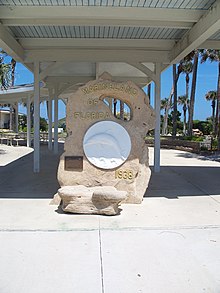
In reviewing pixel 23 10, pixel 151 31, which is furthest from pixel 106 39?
pixel 23 10

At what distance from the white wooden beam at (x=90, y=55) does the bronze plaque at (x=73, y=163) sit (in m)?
4.85

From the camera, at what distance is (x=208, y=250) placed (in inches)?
148

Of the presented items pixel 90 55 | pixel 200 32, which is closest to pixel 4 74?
pixel 90 55

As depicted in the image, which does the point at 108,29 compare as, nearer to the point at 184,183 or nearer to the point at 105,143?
the point at 105,143

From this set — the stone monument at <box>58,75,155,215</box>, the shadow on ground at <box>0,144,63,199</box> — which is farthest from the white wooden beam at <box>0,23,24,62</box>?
the shadow on ground at <box>0,144,63,199</box>

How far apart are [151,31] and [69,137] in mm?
4255

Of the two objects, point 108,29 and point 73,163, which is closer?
point 73,163

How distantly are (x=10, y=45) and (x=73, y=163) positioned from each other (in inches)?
169

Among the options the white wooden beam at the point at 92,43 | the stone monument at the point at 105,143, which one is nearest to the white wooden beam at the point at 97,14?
the stone monument at the point at 105,143

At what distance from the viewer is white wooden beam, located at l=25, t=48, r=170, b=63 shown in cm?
974

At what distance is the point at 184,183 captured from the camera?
26.7 ft

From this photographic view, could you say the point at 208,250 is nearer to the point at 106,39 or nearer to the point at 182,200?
the point at 182,200

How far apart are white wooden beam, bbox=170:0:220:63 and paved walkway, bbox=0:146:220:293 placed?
364 cm

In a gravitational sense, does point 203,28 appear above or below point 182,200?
above
